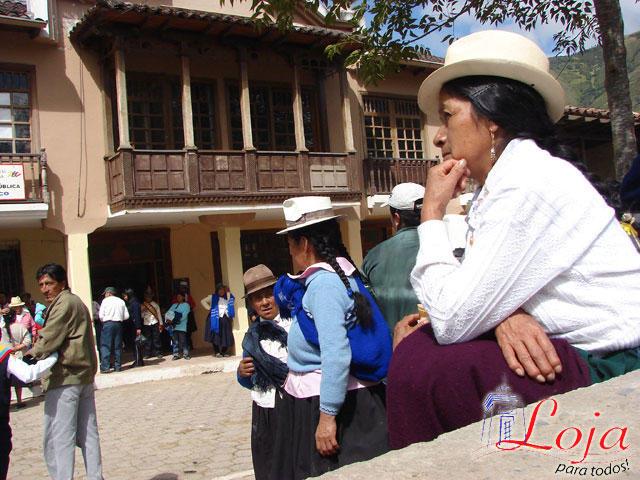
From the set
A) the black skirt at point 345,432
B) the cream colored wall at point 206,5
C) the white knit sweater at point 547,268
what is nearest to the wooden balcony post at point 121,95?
the cream colored wall at point 206,5

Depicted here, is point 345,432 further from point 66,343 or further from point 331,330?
point 66,343

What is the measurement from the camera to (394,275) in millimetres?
3340

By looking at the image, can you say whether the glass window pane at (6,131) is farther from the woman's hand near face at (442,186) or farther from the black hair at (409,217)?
the woman's hand near face at (442,186)

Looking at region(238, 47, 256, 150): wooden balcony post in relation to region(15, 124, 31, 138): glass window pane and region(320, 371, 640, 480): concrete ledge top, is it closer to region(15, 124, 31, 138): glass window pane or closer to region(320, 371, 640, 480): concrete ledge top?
region(15, 124, 31, 138): glass window pane

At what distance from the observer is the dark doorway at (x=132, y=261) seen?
572 inches

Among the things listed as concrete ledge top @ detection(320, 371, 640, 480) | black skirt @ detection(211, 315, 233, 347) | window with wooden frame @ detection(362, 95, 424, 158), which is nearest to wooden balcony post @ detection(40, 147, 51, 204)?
black skirt @ detection(211, 315, 233, 347)

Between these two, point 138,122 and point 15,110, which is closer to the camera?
point 15,110

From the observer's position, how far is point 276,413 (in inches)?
A: 132

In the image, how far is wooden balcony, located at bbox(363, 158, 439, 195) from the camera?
15469 mm

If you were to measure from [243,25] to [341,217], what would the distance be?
10.1 m

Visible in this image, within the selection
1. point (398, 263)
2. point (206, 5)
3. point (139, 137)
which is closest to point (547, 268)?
point (398, 263)

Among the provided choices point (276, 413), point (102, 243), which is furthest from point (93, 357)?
point (102, 243)

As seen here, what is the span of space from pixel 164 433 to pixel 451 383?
6838mm

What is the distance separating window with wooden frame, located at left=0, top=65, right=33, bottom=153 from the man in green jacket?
10649 millimetres
